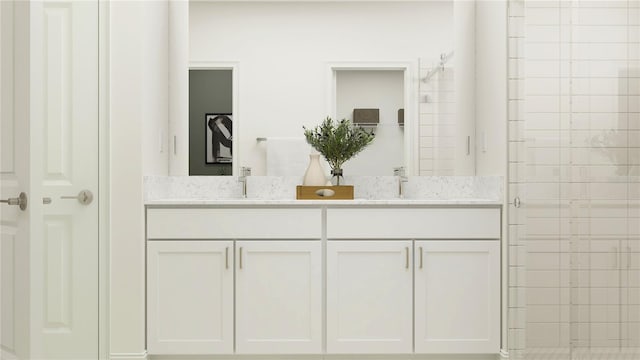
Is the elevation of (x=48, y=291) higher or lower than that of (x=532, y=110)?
lower

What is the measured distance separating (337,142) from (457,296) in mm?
1029

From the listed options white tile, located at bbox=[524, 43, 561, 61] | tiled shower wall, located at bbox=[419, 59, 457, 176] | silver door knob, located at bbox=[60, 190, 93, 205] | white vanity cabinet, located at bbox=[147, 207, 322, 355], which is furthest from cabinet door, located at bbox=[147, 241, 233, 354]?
white tile, located at bbox=[524, 43, 561, 61]

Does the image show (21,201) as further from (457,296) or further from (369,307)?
(457,296)

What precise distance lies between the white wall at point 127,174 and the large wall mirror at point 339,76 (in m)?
0.51

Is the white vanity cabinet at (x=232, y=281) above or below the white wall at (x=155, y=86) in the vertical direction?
below

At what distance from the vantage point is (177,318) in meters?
2.99

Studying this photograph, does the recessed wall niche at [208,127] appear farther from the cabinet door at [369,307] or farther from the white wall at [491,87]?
the white wall at [491,87]

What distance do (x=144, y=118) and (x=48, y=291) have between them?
106 cm

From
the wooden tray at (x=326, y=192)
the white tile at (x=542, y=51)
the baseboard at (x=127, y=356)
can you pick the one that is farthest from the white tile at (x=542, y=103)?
the baseboard at (x=127, y=356)

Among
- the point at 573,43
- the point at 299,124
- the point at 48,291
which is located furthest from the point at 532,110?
the point at 48,291

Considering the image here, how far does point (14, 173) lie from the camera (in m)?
1.99

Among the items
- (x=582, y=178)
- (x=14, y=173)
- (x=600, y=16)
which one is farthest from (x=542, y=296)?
(x=14, y=173)

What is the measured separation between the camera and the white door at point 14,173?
1965 mm

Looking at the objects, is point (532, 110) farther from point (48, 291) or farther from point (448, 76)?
point (48, 291)
